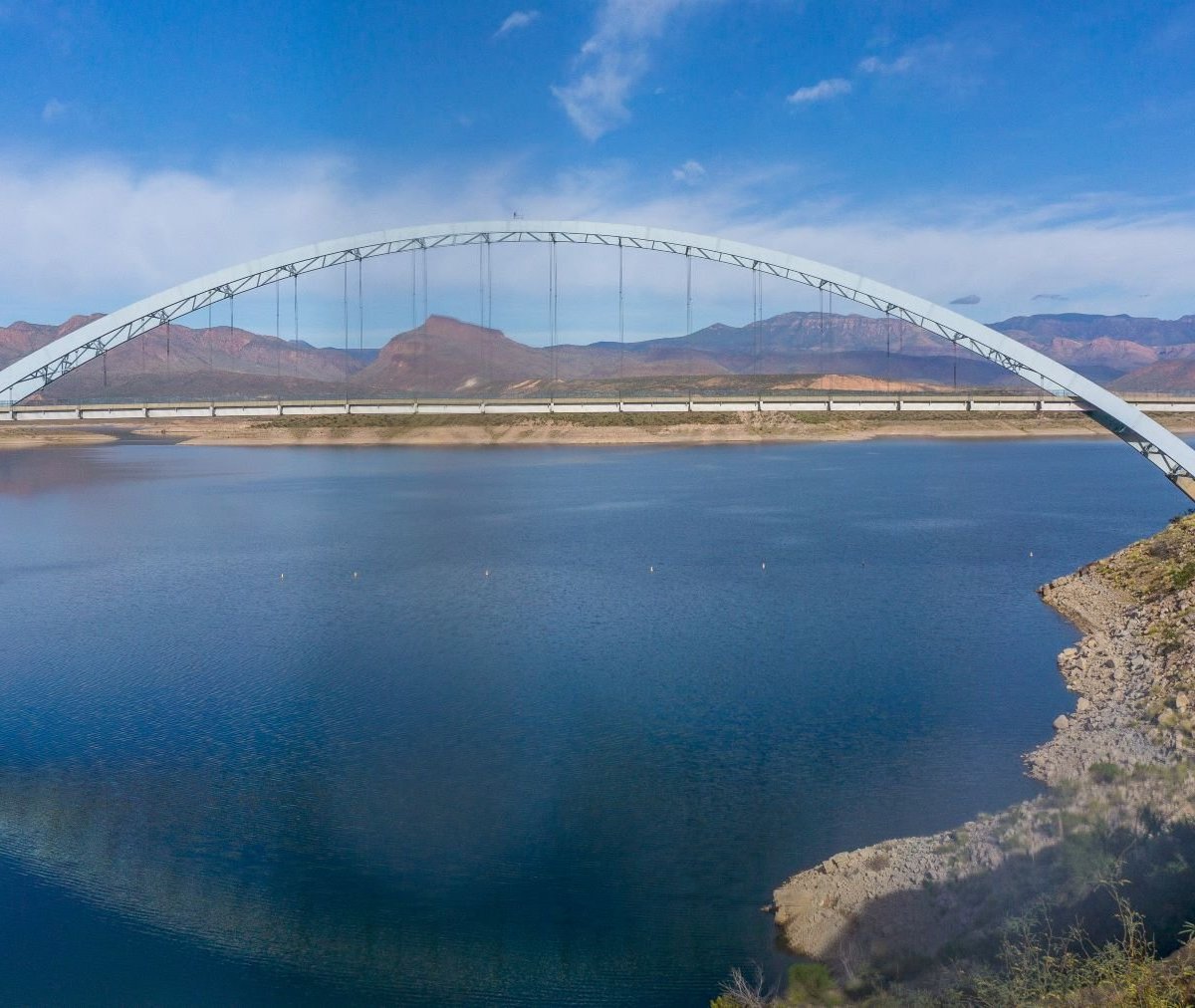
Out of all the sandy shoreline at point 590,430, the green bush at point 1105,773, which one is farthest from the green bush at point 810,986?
the sandy shoreline at point 590,430

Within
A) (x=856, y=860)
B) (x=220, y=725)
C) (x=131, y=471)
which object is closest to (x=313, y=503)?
(x=131, y=471)

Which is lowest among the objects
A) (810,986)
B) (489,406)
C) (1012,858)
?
(810,986)

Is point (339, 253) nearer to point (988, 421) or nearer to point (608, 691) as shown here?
point (608, 691)

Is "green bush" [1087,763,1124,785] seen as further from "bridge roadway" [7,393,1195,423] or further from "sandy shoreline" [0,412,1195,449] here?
"sandy shoreline" [0,412,1195,449]

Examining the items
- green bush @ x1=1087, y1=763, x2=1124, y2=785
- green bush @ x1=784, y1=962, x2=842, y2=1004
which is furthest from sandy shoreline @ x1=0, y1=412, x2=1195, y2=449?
green bush @ x1=784, y1=962, x2=842, y2=1004

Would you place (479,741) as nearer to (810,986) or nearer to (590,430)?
(810,986)

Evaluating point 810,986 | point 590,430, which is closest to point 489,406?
point 590,430

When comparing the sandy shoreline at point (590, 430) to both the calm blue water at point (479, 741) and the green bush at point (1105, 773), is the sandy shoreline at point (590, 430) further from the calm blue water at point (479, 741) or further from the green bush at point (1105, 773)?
the green bush at point (1105, 773)
